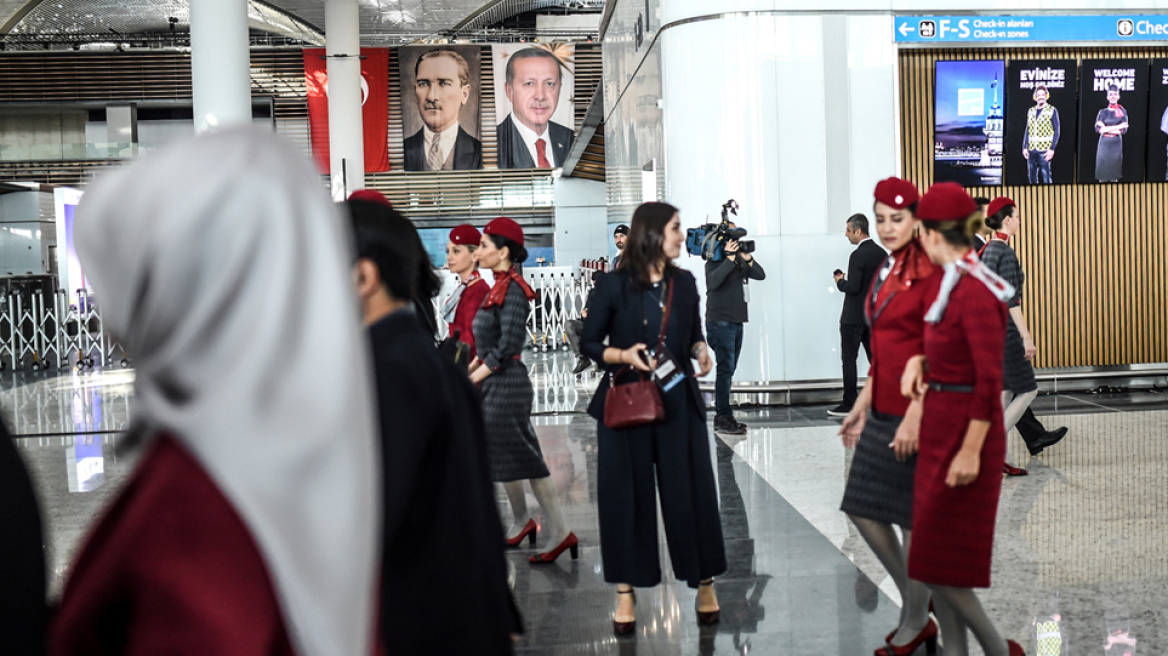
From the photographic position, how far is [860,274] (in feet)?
26.0

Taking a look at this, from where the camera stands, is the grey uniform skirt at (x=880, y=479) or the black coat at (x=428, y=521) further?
the grey uniform skirt at (x=880, y=479)

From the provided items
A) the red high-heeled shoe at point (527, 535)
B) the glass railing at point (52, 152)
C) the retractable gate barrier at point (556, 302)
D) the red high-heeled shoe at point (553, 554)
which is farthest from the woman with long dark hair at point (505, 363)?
the glass railing at point (52, 152)

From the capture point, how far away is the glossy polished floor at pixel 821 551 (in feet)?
11.9

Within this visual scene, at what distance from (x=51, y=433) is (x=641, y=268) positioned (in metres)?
7.05

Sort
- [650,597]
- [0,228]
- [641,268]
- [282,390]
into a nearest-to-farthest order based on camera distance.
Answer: [282,390], [641,268], [650,597], [0,228]

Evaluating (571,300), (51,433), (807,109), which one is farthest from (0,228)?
(807,109)

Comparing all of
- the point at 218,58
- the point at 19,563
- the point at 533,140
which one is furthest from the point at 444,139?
the point at 19,563

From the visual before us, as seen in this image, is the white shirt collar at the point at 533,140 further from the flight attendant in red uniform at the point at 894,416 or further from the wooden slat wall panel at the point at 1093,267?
the flight attendant in red uniform at the point at 894,416

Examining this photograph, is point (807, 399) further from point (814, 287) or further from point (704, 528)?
point (704, 528)

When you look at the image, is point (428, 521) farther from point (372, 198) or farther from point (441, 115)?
point (441, 115)

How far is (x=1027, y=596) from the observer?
389cm

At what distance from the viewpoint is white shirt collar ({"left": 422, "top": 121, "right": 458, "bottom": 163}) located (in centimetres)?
2305

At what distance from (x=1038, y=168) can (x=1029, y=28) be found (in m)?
1.28

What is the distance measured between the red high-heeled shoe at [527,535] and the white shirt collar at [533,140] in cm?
1817
